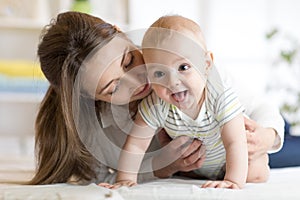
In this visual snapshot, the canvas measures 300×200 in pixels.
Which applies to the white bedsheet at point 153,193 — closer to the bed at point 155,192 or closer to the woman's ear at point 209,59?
the bed at point 155,192

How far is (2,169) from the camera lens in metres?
1.77

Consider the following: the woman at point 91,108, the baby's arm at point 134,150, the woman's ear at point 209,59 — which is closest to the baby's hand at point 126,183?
the baby's arm at point 134,150

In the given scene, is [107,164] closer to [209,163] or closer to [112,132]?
[112,132]

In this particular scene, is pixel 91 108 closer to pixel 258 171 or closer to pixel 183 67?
pixel 183 67

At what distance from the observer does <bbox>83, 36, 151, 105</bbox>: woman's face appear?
49.8 inches

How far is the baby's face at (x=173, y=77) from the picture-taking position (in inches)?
46.9

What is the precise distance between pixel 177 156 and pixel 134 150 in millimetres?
149

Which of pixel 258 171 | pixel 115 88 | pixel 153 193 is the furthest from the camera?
pixel 258 171

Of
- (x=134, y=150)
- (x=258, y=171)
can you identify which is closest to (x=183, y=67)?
(x=134, y=150)

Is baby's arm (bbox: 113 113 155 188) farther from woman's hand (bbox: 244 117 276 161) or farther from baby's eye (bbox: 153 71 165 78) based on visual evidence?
woman's hand (bbox: 244 117 276 161)

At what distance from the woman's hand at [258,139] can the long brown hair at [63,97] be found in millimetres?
412

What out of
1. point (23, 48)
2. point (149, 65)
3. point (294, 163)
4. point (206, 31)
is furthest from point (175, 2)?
point (149, 65)

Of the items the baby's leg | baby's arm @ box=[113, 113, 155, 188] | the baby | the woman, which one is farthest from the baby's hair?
the baby's leg

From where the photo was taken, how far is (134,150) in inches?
52.3
